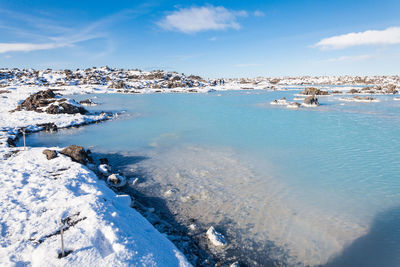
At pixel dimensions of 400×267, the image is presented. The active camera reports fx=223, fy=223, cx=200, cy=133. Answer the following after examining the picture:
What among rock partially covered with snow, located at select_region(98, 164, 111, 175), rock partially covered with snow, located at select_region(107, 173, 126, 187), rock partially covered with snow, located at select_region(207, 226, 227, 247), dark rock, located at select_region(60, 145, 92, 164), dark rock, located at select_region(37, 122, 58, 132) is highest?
dark rock, located at select_region(37, 122, 58, 132)

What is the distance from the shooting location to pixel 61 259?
441 centimetres

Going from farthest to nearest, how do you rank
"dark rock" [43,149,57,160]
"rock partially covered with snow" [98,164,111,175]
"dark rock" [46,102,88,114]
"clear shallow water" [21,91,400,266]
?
"dark rock" [46,102,88,114] < "rock partially covered with snow" [98,164,111,175] < "dark rock" [43,149,57,160] < "clear shallow water" [21,91,400,266]

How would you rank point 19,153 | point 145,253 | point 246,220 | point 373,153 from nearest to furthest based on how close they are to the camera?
point 145,253
point 246,220
point 19,153
point 373,153

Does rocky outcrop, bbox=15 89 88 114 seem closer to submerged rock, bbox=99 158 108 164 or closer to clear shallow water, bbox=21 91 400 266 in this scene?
clear shallow water, bbox=21 91 400 266

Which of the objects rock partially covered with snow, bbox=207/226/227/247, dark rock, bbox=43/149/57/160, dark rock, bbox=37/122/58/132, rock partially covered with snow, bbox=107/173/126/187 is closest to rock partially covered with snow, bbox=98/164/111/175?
rock partially covered with snow, bbox=107/173/126/187

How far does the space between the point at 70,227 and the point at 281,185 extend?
862 centimetres

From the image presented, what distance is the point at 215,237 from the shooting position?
6668 millimetres

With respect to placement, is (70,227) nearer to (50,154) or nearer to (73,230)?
(73,230)

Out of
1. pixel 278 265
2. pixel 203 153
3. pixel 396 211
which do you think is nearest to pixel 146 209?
pixel 278 265

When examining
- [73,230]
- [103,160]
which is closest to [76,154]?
[103,160]

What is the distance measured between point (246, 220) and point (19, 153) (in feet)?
39.0

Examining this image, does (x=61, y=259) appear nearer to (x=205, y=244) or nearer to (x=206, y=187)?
(x=205, y=244)

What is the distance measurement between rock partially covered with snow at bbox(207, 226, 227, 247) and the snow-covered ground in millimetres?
1409

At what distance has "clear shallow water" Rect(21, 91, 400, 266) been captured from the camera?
6.67 meters
